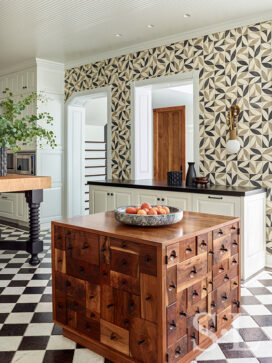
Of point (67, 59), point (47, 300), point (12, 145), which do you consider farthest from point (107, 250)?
point (67, 59)

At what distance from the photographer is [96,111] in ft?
24.8

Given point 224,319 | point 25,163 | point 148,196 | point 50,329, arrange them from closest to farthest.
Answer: point 224,319 → point 50,329 → point 148,196 → point 25,163

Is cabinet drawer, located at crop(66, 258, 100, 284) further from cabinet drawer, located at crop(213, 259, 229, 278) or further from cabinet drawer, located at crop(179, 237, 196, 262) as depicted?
cabinet drawer, located at crop(213, 259, 229, 278)

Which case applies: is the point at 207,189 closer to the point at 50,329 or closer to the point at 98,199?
the point at 98,199

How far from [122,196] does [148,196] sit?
453 mm

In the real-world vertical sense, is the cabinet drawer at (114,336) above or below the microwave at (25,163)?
below

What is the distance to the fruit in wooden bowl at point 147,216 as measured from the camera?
218 centimetres

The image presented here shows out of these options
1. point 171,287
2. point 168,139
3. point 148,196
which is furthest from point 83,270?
point 168,139

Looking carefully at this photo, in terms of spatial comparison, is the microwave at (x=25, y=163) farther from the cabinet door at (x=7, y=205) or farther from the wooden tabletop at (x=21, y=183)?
the wooden tabletop at (x=21, y=183)

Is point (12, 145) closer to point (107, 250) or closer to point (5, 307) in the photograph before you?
point (5, 307)

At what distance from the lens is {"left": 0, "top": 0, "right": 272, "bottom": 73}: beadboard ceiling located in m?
3.88

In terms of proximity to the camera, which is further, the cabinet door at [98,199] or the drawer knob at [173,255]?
the cabinet door at [98,199]

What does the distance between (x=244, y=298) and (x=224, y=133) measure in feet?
6.62

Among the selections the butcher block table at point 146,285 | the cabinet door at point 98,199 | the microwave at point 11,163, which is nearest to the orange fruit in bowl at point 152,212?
the butcher block table at point 146,285
